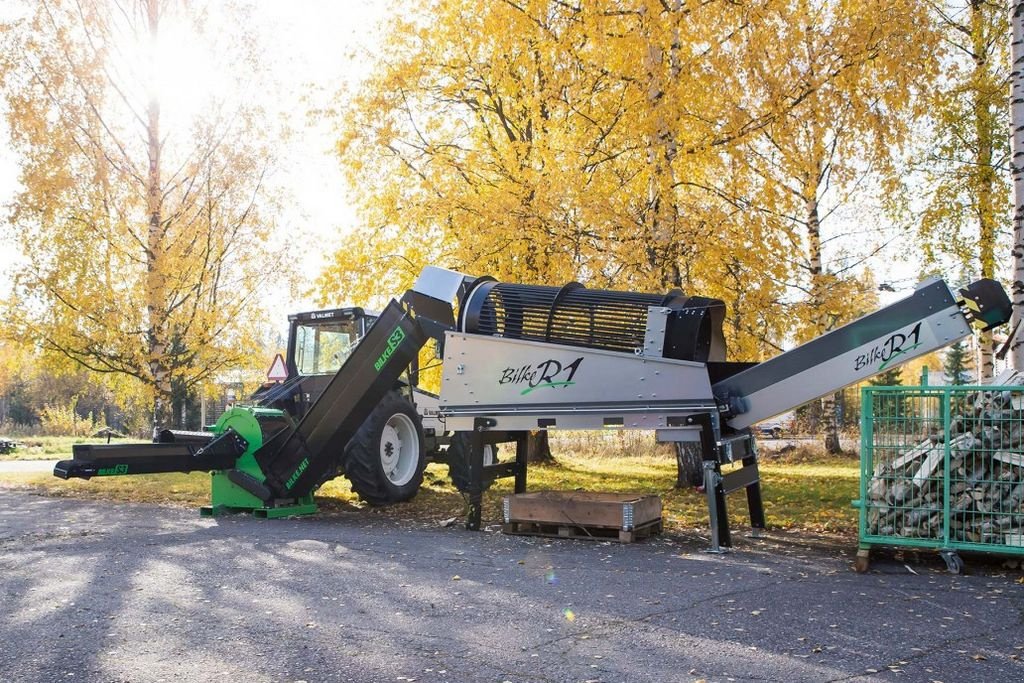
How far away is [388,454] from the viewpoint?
1150cm

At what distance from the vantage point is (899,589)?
6.17 m

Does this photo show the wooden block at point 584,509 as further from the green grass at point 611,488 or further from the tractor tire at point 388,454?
the tractor tire at point 388,454

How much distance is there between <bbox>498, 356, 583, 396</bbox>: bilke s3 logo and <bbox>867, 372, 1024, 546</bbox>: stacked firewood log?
2647mm

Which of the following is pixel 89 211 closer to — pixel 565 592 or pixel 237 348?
pixel 237 348

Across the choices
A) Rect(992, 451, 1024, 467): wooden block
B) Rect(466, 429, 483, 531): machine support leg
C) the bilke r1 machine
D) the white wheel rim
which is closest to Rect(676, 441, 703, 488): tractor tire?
the bilke r1 machine

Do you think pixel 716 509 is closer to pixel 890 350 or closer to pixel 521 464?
pixel 890 350

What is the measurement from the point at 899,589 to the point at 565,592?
89.3 inches

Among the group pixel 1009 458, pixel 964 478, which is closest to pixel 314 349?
pixel 964 478

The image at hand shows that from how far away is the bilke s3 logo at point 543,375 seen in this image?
8.28 metres

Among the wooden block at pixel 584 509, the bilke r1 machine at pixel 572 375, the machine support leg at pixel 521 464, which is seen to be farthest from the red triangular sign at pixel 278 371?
the wooden block at pixel 584 509

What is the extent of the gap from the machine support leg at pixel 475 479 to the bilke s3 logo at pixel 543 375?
652mm

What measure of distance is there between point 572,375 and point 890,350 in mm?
2686

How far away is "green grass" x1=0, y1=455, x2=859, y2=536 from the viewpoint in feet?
32.7

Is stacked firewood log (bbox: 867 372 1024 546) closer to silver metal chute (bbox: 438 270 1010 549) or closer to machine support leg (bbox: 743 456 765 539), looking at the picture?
silver metal chute (bbox: 438 270 1010 549)
